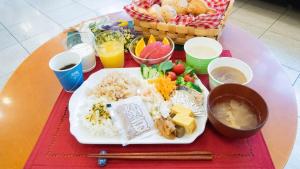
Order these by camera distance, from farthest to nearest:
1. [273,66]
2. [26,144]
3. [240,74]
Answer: [273,66] < [240,74] < [26,144]

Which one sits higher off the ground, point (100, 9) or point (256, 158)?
point (256, 158)

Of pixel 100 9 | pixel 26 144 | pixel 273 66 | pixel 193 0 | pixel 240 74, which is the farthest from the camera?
pixel 100 9

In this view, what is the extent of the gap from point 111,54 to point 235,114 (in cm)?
62

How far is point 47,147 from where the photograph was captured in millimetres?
914

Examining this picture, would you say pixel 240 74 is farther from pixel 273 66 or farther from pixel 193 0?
pixel 193 0

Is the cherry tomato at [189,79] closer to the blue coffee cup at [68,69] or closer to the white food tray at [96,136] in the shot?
the white food tray at [96,136]

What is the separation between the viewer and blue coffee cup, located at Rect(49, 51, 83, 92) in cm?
105

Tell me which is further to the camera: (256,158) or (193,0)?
(193,0)

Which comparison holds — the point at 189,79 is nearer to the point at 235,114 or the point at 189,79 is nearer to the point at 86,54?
the point at 235,114

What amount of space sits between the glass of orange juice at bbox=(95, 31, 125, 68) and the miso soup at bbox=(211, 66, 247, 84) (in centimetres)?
46

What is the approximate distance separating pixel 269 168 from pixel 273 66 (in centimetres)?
59

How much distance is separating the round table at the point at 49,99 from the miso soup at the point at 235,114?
4.0 inches

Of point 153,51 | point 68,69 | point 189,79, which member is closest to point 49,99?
point 68,69

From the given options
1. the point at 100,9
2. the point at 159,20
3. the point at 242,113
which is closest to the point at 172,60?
the point at 159,20
